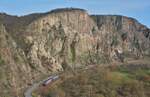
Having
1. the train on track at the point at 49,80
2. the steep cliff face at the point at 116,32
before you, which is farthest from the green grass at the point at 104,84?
the steep cliff face at the point at 116,32

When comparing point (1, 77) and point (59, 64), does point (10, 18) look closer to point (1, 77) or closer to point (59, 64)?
point (59, 64)

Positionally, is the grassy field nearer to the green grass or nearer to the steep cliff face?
the green grass

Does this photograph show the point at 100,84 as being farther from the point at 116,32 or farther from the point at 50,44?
the point at 116,32

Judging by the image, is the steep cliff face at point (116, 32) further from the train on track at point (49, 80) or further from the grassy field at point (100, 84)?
the train on track at point (49, 80)

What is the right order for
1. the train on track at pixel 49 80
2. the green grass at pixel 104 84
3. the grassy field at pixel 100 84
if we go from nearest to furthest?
the grassy field at pixel 100 84 < the green grass at pixel 104 84 < the train on track at pixel 49 80

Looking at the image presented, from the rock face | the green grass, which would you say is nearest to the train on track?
the green grass

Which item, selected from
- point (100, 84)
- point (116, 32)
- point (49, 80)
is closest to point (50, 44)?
point (49, 80)
